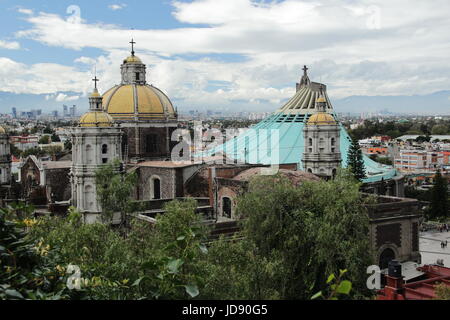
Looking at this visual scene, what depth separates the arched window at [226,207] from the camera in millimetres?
22695

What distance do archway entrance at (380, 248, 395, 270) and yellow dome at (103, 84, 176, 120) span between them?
15.3 m

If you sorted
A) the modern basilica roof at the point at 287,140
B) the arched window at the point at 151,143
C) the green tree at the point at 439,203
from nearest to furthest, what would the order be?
1. the arched window at the point at 151,143
2. the modern basilica roof at the point at 287,140
3. the green tree at the point at 439,203

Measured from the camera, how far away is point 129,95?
3006 centimetres

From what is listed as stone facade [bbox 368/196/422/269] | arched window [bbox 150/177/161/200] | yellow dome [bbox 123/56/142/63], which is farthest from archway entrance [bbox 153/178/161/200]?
stone facade [bbox 368/196/422/269]

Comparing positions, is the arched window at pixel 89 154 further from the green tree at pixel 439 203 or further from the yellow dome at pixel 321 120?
the green tree at pixel 439 203

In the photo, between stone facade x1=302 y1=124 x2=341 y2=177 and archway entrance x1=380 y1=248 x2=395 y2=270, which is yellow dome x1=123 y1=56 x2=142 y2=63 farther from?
archway entrance x1=380 y1=248 x2=395 y2=270

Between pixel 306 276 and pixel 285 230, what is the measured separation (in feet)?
4.26

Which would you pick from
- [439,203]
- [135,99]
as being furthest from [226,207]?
[439,203]

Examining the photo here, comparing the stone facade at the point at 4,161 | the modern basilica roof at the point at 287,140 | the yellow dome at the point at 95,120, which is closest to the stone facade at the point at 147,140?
the yellow dome at the point at 95,120

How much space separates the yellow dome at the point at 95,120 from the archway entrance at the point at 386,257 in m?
14.3

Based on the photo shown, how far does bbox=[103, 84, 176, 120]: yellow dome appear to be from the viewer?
2972cm

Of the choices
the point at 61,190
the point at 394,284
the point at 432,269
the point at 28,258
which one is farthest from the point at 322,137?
the point at 28,258
